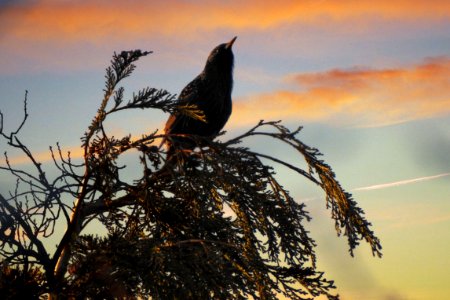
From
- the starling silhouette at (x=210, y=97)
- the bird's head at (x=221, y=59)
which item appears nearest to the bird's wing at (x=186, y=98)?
the starling silhouette at (x=210, y=97)

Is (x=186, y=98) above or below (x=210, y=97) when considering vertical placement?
above

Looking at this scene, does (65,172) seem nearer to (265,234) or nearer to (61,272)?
(61,272)

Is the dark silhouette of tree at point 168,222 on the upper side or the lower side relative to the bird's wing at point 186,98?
lower

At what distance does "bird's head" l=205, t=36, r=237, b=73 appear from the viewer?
981 centimetres

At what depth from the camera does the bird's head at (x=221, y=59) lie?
981 centimetres

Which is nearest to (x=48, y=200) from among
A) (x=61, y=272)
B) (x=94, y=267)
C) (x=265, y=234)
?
(x=61, y=272)

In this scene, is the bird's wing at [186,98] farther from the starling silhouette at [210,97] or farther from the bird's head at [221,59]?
the bird's head at [221,59]

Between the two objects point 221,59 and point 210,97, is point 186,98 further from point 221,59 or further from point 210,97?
point 221,59

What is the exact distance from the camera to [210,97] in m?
9.29

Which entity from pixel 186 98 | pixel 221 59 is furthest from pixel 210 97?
pixel 221 59

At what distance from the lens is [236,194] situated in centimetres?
703

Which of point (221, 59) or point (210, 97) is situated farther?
point (221, 59)

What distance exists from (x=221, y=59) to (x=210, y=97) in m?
0.90

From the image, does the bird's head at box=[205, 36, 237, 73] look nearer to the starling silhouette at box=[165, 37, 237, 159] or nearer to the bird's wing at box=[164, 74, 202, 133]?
the starling silhouette at box=[165, 37, 237, 159]
